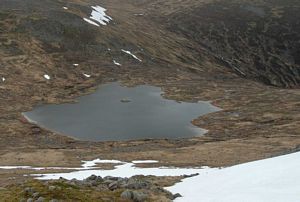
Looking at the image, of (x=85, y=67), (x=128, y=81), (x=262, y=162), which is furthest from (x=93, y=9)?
(x=262, y=162)

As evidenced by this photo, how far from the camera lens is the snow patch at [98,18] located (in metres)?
140

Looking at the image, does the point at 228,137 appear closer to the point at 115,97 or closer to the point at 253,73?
the point at 115,97

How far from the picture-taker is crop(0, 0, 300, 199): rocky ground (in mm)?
56156

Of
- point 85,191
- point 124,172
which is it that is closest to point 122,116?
point 124,172

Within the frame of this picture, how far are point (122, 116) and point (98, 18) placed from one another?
78.3 meters

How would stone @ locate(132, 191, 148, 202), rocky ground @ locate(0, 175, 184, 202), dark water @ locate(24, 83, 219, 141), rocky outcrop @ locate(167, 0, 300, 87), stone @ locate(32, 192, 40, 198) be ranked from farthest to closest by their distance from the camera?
rocky outcrop @ locate(167, 0, 300, 87) < dark water @ locate(24, 83, 219, 141) < stone @ locate(132, 191, 148, 202) < rocky ground @ locate(0, 175, 184, 202) < stone @ locate(32, 192, 40, 198)

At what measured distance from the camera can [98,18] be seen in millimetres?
147000

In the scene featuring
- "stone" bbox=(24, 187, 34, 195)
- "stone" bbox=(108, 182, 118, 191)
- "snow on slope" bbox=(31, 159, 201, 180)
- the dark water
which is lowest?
"stone" bbox=(24, 187, 34, 195)

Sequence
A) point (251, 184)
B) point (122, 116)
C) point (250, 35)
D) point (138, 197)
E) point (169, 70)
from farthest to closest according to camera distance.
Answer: point (250, 35)
point (169, 70)
point (122, 116)
point (138, 197)
point (251, 184)

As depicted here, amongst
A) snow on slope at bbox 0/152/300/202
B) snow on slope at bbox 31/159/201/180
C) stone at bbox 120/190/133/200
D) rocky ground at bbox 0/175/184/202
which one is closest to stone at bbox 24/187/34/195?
rocky ground at bbox 0/175/184/202

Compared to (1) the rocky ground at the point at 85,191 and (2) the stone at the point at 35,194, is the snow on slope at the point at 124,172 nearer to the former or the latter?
(1) the rocky ground at the point at 85,191

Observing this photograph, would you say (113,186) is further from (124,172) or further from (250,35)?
(250,35)

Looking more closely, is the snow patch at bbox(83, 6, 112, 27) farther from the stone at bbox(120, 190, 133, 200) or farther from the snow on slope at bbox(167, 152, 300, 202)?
the stone at bbox(120, 190, 133, 200)

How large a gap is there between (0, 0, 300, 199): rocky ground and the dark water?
281cm
